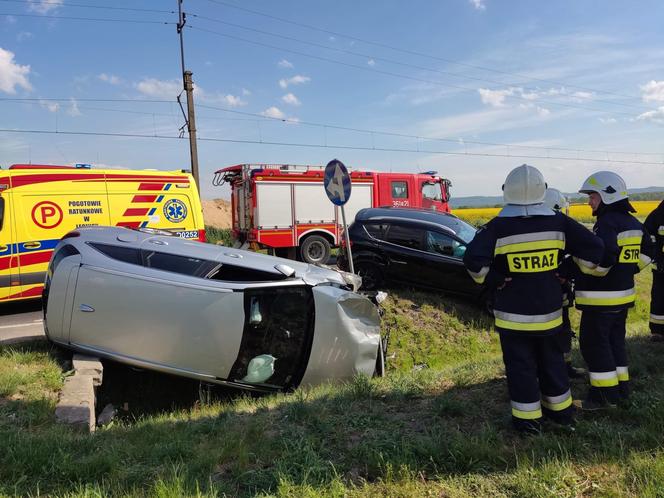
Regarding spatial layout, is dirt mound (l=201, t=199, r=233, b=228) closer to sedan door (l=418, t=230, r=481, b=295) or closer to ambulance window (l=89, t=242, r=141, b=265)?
sedan door (l=418, t=230, r=481, b=295)

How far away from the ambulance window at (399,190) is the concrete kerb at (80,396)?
1125 centimetres

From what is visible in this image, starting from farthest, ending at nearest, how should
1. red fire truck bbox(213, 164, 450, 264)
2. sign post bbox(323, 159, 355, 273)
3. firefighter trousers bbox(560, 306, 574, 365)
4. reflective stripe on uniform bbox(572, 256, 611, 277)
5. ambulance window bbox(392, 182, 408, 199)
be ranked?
ambulance window bbox(392, 182, 408, 199) → red fire truck bbox(213, 164, 450, 264) → sign post bbox(323, 159, 355, 273) → firefighter trousers bbox(560, 306, 574, 365) → reflective stripe on uniform bbox(572, 256, 611, 277)

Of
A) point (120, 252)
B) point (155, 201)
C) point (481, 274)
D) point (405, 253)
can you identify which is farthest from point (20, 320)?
point (481, 274)

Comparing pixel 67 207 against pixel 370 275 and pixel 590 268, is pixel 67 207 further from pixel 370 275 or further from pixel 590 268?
pixel 590 268

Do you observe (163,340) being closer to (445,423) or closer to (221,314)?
(221,314)

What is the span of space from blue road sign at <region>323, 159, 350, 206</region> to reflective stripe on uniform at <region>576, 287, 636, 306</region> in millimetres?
3921

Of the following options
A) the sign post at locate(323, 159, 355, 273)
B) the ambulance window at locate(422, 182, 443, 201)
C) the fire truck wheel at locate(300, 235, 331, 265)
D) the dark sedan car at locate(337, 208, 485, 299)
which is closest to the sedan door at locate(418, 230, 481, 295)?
the dark sedan car at locate(337, 208, 485, 299)

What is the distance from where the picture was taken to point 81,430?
332cm

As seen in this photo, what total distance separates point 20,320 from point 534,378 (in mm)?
8050

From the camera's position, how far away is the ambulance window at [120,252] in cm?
444

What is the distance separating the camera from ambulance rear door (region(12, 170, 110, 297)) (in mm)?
7711

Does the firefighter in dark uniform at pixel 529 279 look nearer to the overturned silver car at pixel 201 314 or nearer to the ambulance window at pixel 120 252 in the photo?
the overturned silver car at pixel 201 314

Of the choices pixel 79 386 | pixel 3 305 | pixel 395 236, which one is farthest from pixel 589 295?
pixel 3 305

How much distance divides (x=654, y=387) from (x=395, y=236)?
508 cm
